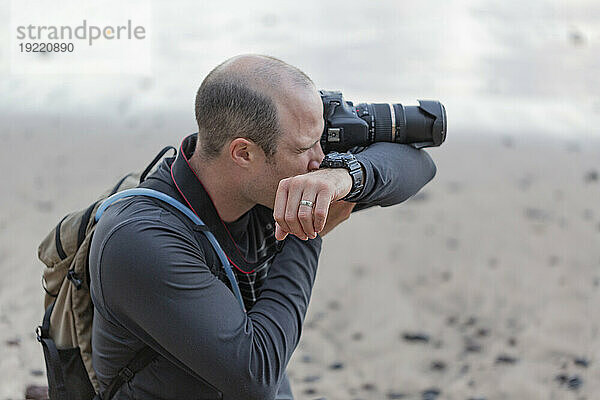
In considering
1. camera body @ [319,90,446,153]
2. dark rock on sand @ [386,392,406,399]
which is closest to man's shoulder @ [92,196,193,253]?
camera body @ [319,90,446,153]

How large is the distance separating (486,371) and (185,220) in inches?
99.9

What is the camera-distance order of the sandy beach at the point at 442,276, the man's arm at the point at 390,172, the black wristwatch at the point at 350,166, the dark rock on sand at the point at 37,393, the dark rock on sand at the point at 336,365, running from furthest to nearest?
the dark rock on sand at the point at 336,365 → the sandy beach at the point at 442,276 → the dark rock on sand at the point at 37,393 → the man's arm at the point at 390,172 → the black wristwatch at the point at 350,166

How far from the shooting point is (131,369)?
1.80 m

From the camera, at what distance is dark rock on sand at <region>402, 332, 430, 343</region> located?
4203 mm

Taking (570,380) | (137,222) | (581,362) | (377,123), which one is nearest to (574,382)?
(570,380)

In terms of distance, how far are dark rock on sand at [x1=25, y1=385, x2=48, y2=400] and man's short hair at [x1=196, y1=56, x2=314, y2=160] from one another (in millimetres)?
1450

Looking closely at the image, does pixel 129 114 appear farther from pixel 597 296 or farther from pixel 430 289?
pixel 597 296

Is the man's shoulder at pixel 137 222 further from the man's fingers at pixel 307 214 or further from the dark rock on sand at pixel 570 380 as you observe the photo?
the dark rock on sand at pixel 570 380

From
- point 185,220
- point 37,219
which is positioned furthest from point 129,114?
point 185,220

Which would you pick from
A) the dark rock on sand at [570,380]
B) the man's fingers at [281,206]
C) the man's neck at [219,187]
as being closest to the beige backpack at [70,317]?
the man's neck at [219,187]

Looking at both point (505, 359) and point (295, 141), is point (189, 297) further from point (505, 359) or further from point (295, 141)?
point (505, 359)

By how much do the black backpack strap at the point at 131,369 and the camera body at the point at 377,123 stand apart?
26.6 inches

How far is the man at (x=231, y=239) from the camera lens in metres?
1.58

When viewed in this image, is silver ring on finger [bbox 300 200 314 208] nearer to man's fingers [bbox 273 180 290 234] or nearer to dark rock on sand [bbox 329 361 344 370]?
man's fingers [bbox 273 180 290 234]
